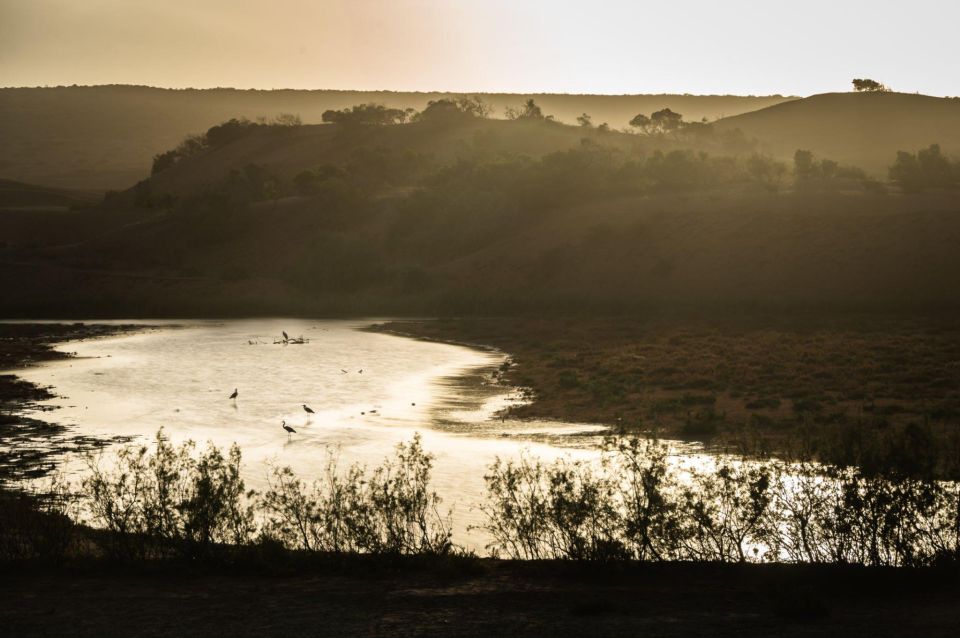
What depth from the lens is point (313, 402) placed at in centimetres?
3459

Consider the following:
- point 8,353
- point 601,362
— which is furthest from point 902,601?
point 8,353

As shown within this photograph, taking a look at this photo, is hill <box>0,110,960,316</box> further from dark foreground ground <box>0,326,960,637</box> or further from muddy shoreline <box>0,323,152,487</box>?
dark foreground ground <box>0,326,960,637</box>

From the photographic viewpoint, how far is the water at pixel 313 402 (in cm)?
2467

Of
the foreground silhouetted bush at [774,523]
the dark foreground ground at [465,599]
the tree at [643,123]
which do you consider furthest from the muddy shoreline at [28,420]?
the tree at [643,123]

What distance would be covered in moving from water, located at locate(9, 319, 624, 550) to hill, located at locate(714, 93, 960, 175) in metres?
131

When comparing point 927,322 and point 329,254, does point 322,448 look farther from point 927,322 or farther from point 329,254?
point 329,254

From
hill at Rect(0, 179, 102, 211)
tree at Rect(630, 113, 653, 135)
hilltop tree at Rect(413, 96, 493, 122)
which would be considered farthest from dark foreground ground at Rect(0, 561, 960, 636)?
tree at Rect(630, 113, 653, 135)

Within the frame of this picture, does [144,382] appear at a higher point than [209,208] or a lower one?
lower

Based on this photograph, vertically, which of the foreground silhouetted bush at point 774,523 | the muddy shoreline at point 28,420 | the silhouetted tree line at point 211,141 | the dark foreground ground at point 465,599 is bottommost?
the muddy shoreline at point 28,420

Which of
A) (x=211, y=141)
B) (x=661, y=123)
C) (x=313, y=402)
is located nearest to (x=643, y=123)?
(x=661, y=123)

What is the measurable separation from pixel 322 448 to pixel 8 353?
30.5 meters

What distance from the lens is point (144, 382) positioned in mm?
39375

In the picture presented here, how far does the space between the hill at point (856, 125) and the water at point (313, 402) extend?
5155 inches

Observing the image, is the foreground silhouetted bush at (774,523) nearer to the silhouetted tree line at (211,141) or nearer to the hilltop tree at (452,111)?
the hilltop tree at (452,111)
